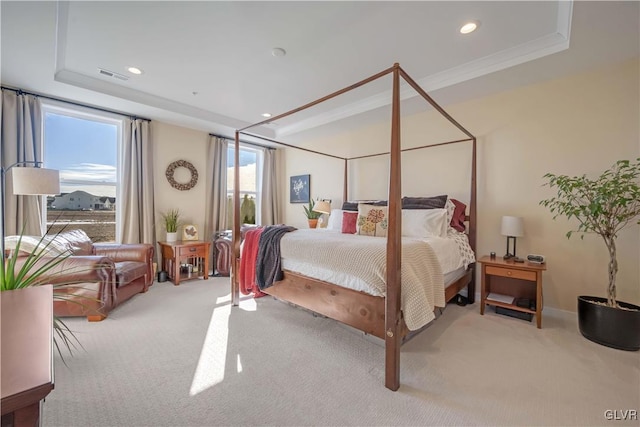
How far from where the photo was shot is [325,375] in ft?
5.84

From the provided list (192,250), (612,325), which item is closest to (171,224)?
(192,250)

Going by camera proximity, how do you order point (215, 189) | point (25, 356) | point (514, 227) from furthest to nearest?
1. point (215, 189)
2. point (514, 227)
3. point (25, 356)

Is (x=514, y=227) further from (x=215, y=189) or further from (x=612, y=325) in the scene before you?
(x=215, y=189)

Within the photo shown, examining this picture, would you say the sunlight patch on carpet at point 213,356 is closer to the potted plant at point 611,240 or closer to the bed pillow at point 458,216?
Answer: the bed pillow at point 458,216

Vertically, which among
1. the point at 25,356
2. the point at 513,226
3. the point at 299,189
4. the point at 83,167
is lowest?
the point at 25,356

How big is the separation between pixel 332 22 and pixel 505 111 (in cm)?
225

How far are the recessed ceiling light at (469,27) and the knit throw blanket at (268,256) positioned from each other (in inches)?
93.2

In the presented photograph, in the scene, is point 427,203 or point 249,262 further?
point 427,203

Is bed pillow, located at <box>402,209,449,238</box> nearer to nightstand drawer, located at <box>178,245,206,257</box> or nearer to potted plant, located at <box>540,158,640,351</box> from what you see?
potted plant, located at <box>540,158,640,351</box>

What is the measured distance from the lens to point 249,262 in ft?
9.77

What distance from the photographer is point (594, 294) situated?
8.48 ft

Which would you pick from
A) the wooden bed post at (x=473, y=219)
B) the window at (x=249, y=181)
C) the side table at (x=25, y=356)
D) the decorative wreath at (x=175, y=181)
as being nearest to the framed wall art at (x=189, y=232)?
the decorative wreath at (x=175, y=181)

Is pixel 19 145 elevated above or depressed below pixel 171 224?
above

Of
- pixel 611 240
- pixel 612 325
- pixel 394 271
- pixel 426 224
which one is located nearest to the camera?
pixel 394 271
